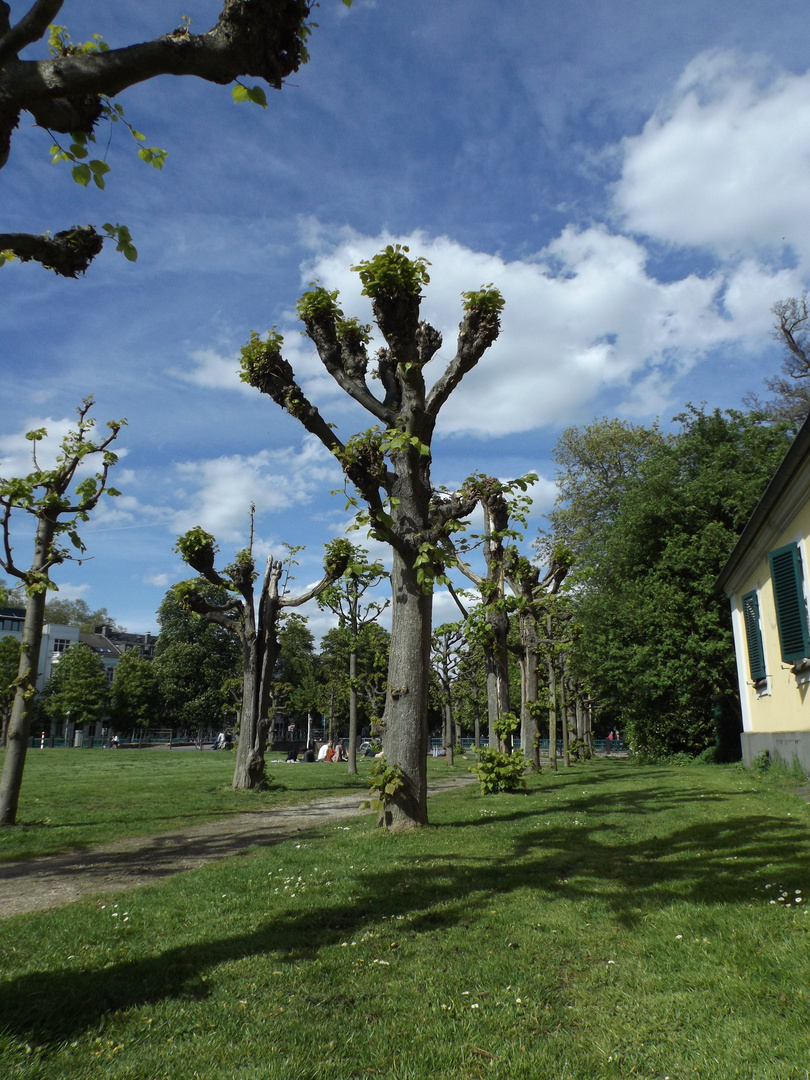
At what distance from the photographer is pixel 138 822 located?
12.1 metres

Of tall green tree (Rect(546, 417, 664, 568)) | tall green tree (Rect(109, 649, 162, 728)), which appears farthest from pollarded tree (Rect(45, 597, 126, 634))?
tall green tree (Rect(546, 417, 664, 568))

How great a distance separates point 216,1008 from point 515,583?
17362mm

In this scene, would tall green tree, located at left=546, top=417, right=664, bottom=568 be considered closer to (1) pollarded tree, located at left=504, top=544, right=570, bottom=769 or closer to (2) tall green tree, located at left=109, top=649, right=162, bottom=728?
(1) pollarded tree, located at left=504, top=544, right=570, bottom=769

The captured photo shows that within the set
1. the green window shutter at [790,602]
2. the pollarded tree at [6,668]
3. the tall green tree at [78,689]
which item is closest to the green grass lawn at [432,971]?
the green window shutter at [790,602]

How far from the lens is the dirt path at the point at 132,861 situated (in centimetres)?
688

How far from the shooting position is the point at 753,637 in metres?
17.8

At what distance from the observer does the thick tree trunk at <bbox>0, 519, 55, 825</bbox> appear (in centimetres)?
1148

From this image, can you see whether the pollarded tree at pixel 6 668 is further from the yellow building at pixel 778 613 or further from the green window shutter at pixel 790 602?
the green window shutter at pixel 790 602

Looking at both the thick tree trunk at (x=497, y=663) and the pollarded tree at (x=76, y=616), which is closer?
the thick tree trunk at (x=497, y=663)

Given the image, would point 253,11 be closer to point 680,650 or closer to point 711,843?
point 711,843

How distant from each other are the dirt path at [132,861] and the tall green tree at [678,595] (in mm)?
16281

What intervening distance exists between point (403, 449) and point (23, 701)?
24.3ft

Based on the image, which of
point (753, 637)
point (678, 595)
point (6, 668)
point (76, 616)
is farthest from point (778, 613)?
point (76, 616)

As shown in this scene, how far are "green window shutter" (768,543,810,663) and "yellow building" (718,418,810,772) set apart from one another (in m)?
0.02
